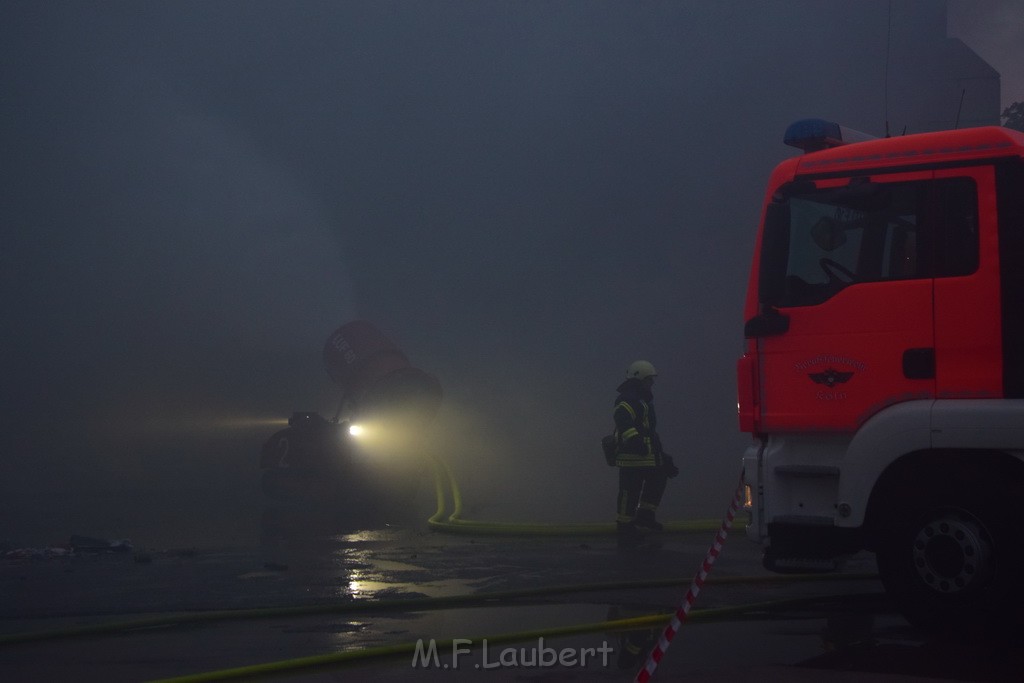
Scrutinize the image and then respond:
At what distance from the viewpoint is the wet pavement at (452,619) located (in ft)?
14.4

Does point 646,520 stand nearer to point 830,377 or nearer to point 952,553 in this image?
point 830,377

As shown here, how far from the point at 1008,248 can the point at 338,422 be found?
371 inches

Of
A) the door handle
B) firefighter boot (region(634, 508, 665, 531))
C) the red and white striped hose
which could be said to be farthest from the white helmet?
the door handle

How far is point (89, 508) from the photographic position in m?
13.5

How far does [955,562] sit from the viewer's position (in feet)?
15.1

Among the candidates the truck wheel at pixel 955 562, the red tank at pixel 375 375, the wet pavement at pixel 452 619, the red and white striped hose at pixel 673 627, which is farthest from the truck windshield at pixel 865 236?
the red tank at pixel 375 375

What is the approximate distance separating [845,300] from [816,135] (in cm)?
98

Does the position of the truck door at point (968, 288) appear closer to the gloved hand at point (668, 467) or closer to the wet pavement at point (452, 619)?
the wet pavement at point (452, 619)

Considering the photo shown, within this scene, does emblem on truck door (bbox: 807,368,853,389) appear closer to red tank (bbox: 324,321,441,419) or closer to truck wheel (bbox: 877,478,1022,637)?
truck wheel (bbox: 877,478,1022,637)

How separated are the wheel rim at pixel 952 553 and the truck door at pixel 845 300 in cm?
60

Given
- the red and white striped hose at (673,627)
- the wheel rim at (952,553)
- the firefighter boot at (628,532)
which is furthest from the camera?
the firefighter boot at (628,532)

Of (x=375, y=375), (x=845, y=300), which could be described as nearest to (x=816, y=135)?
(x=845, y=300)

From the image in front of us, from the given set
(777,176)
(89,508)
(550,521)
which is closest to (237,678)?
(777,176)

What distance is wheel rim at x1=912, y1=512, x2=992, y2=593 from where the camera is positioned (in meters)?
4.51
